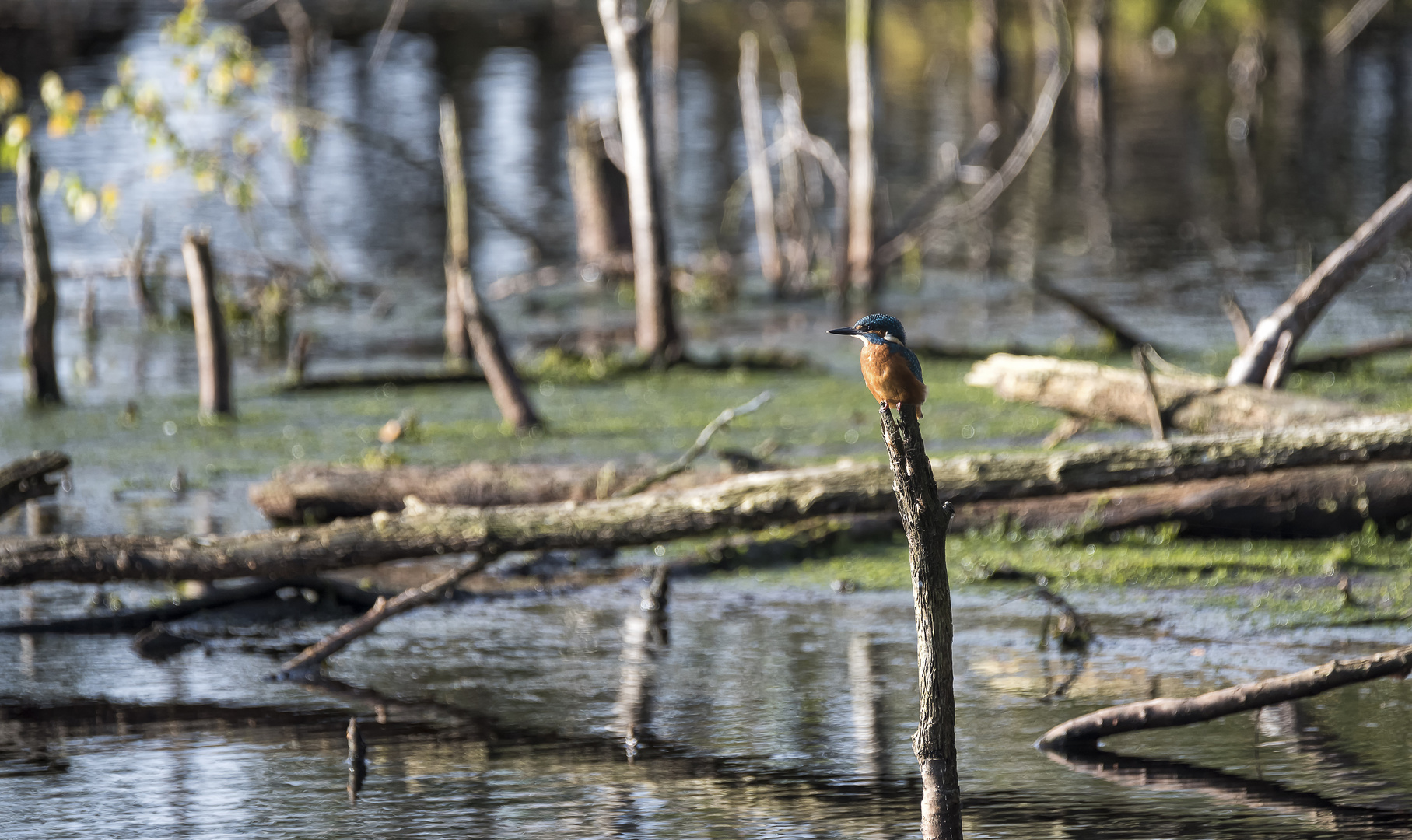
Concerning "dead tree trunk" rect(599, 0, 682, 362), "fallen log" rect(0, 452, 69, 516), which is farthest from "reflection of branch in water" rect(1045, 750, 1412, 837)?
"dead tree trunk" rect(599, 0, 682, 362)

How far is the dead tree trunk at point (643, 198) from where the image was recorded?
45.7 feet

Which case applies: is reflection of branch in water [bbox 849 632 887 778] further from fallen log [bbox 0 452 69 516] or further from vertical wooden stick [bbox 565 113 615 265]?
vertical wooden stick [bbox 565 113 615 265]

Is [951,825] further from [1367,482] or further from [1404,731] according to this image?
[1367,482]

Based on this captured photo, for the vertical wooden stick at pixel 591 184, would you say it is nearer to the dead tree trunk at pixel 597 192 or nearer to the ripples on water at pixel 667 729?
the dead tree trunk at pixel 597 192

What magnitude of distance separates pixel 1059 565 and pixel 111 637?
16.0 ft

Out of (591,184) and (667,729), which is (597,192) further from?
(667,729)

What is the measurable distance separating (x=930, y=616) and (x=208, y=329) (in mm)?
9293

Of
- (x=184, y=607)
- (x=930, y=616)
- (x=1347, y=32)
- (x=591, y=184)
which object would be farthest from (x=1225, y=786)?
(x=591, y=184)

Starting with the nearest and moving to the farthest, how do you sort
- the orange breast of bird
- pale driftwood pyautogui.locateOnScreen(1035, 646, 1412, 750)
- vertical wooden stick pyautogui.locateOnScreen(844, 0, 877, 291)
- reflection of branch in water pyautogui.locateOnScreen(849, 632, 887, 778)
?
the orange breast of bird
pale driftwood pyautogui.locateOnScreen(1035, 646, 1412, 750)
reflection of branch in water pyautogui.locateOnScreen(849, 632, 887, 778)
vertical wooden stick pyautogui.locateOnScreen(844, 0, 877, 291)

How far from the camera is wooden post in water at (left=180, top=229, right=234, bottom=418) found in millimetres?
13367

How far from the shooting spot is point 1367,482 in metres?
9.11

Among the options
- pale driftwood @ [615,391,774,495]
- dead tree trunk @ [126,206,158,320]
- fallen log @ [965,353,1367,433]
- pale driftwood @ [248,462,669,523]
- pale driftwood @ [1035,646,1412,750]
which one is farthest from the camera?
dead tree trunk @ [126,206,158,320]

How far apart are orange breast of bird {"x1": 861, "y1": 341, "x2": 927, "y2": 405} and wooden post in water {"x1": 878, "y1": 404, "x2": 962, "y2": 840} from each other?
4cm

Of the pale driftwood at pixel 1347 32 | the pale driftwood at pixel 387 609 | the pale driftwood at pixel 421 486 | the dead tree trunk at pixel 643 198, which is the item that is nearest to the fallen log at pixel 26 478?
the pale driftwood at pixel 387 609
